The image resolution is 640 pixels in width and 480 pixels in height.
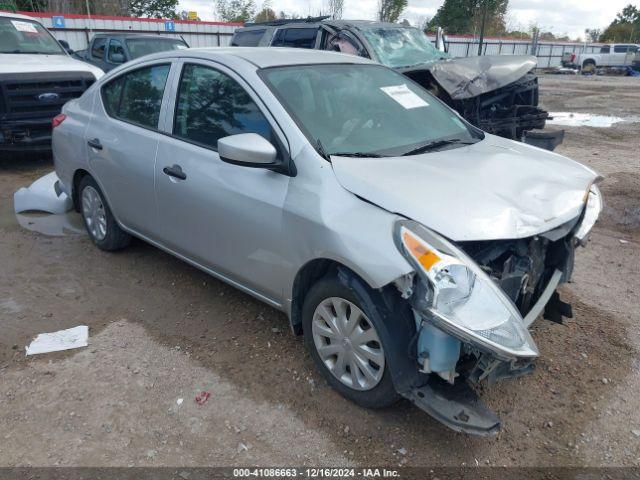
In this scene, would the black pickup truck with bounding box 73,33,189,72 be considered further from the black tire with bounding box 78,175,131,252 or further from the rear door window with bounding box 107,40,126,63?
the black tire with bounding box 78,175,131,252

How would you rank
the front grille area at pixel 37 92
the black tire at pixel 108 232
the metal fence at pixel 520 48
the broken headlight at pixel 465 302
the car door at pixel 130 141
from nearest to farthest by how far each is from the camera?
the broken headlight at pixel 465 302 < the car door at pixel 130 141 < the black tire at pixel 108 232 < the front grille area at pixel 37 92 < the metal fence at pixel 520 48

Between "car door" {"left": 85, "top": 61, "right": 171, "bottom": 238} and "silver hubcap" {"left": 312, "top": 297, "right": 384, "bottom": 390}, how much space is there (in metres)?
1.71

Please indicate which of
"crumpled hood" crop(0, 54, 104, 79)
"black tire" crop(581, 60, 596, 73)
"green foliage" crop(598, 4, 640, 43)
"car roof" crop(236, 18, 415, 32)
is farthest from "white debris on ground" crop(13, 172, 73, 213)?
"green foliage" crop(598, 4, 640, 43)

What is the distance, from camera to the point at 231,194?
3164 mm

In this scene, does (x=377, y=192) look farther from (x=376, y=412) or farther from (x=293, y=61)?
(x=293, y=61)

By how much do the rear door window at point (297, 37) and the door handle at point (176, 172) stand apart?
5824 millimetres

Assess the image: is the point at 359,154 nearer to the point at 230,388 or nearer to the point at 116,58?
the point at 230,388

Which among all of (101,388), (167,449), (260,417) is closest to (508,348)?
(260,417)

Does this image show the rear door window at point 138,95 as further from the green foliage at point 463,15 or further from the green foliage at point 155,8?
the green foliage at point 463,15

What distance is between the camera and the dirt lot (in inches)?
102

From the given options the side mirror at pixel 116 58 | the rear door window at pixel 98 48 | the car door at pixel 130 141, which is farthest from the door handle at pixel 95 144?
the rear door window at pixel 98 48

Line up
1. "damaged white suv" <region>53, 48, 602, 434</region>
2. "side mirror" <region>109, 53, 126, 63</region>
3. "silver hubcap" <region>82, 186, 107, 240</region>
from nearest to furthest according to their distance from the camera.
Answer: "damaged white suv" <region>53, 48, 602, 434</region> → "silver hubcap" <region>82, 186, 107, 240</region> → "side mirror" <region>109, 53, 126, 63</region>

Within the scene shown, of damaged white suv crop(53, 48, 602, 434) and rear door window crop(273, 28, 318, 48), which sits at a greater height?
rear door window crop(273, 28, 318, 48)

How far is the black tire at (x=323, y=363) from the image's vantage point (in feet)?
8.58
